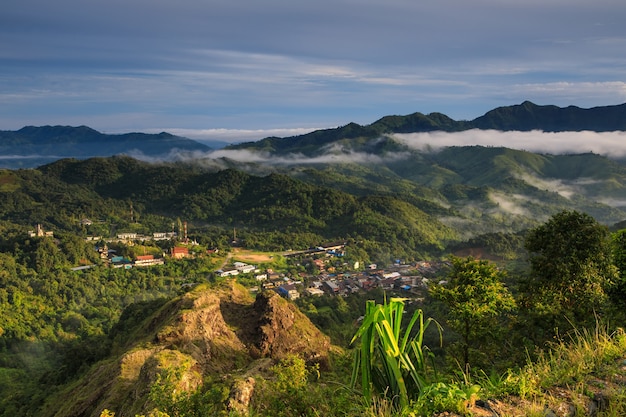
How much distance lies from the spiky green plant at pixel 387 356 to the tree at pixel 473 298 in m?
9.56

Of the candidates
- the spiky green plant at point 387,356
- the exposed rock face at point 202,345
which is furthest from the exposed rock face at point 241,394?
the exposed rock face at point 202,345

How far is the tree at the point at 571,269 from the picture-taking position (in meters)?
14.6

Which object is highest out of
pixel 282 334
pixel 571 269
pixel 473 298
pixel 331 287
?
pixel 571 269

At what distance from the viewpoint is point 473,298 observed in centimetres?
1462

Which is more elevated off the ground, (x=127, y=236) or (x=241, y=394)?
(x=241, y=394)

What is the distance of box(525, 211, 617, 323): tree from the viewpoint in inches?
576

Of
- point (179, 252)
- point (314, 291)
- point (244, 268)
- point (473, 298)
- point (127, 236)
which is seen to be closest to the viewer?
point (473, 298)

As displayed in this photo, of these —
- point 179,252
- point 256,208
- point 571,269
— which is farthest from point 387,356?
point 256,208

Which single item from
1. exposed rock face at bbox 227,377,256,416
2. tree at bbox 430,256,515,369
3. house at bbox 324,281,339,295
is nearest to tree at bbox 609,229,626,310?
tree at bbox 430,256,515,369

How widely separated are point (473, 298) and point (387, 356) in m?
10.5

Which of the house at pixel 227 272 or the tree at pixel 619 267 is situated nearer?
the tree at pixel 619 267

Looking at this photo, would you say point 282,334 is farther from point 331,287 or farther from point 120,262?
point 120,262

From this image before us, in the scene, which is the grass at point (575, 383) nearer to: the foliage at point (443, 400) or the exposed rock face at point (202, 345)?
the foliage at point (443, 400)

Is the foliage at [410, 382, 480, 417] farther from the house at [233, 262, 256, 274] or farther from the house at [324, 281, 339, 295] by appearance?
the house at [233, 262, 256, 274]
